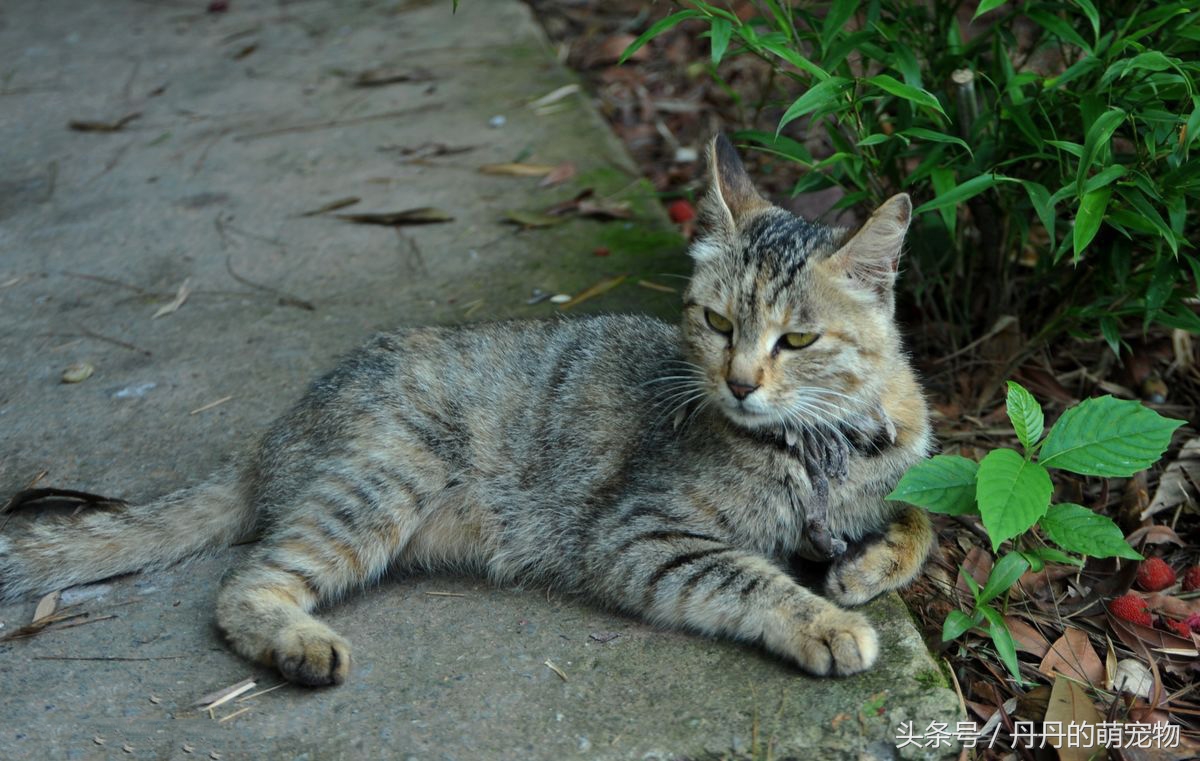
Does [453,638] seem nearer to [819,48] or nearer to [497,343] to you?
[497,343]

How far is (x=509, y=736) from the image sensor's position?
126 inches

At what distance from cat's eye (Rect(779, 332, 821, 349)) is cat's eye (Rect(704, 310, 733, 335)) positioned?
197 millimetres

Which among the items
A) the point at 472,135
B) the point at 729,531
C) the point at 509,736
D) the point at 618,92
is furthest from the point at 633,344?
the point at 618,92

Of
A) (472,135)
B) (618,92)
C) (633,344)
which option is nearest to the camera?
(633,344)

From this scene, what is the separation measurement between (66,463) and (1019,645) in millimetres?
3686

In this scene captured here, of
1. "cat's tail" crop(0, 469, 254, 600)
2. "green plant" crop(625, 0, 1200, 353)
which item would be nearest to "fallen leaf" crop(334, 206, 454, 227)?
"green plant" crop(625, 0, 1200, 353)

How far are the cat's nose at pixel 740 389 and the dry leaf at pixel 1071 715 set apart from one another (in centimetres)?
133

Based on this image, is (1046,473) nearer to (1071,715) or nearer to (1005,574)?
(1005,574)

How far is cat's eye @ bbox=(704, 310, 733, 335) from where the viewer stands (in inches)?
151

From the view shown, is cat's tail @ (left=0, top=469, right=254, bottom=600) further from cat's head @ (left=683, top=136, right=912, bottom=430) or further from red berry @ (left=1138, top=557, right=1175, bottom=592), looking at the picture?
red berry @ (left=1138, top=557, right=1175, bottom=592)

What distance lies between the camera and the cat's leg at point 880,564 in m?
3.66

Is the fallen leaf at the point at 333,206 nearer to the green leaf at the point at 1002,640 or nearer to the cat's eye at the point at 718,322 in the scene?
the cat's eye at the point at 718,322

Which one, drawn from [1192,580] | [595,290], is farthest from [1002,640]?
[595,290]

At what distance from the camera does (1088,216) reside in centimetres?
384
